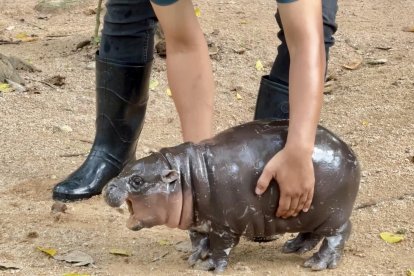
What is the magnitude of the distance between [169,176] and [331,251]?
52cm

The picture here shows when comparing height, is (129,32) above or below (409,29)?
above

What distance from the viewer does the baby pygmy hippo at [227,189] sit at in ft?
7.59

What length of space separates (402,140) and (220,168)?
1534mm

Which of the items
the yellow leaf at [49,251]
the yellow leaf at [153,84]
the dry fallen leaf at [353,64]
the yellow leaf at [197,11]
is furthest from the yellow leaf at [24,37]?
the yellow leaf at [49,251]

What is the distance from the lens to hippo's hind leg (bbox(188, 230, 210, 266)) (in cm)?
247

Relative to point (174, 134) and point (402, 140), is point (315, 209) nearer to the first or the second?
point (402, 140)

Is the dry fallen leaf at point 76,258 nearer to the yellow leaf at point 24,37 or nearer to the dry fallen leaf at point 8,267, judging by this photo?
the dry fallen leaf at point 8,267

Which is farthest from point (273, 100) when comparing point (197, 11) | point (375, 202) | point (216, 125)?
point (197, 11)

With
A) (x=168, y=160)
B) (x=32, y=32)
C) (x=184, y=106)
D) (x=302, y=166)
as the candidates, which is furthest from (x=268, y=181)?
(x=32, y=32)

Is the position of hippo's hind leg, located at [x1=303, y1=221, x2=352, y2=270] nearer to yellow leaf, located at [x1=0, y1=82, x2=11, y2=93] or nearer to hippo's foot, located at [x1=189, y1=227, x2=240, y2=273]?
hippo's foot, located at [x1=189, y1=227, x2=240, y2=273]

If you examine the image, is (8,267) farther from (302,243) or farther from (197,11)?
(197,11)

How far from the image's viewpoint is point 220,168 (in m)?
2.33

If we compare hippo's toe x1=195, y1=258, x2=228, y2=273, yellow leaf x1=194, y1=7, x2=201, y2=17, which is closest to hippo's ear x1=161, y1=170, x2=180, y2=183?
hippo's toe x1=195, y1=258, x2=228, y2=273

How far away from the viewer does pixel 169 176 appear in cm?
230
